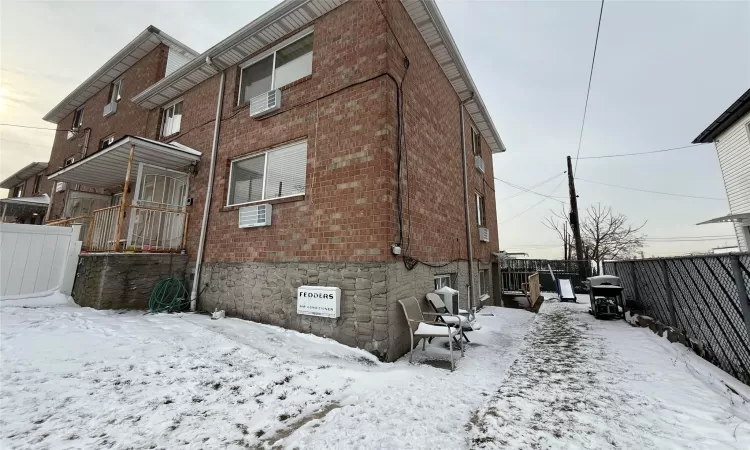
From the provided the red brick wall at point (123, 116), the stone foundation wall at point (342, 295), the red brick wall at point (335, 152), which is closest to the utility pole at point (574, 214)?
the stone foundation wall at point (342, 295)

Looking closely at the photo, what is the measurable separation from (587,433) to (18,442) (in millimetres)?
4264

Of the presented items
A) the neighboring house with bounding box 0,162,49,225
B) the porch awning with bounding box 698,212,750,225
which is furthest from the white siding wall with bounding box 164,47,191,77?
the porch awning with bounding box 698,212,750,225

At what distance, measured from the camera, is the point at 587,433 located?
2.35m

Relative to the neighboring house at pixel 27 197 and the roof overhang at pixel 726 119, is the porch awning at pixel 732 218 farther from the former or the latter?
the neighboring house at pixel 27 197

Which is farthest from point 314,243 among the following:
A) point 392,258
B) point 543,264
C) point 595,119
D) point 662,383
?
point 543,264

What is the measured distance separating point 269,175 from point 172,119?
19.7 ft

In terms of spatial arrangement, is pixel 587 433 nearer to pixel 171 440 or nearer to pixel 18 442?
pixel 171 440

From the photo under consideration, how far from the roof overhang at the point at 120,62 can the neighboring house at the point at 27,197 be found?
4.24m

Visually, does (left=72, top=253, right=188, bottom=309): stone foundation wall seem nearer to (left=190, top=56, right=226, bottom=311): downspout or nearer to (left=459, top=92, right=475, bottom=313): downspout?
(left=190, top=56, right=226, bottom=311): downspout

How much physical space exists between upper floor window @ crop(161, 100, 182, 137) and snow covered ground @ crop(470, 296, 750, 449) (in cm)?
1089

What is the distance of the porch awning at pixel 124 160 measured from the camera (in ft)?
21.9

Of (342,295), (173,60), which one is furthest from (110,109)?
(342,295)

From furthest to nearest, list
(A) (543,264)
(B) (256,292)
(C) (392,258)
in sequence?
(A) (543,264)
(B) (256,292)
(C) (392,258)

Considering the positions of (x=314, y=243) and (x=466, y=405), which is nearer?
(x=466, y=405)
